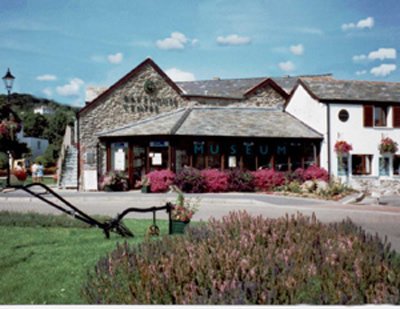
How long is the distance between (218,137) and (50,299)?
1057 cm

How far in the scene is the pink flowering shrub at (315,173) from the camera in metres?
12.8

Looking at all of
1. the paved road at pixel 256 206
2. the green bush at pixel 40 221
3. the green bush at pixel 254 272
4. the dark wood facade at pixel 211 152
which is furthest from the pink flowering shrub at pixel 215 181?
the green bush at pixel 254 272

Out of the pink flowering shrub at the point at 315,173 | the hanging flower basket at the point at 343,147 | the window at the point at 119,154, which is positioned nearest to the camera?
the pink flowering shrub at the point at 315,173

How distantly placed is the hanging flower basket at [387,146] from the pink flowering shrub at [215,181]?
11.5 feet

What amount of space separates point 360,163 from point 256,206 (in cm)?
577

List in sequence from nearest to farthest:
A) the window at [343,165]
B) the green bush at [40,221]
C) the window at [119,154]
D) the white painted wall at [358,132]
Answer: the green bush at [40,221] → the white painted wall at [358,132] → the window at [343,165] → the window at [119,154]

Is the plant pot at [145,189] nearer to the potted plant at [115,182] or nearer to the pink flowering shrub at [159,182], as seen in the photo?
the pink flowering shrub at [159,182]

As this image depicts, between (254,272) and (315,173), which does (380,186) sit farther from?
(254,272)

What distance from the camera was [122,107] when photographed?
49.9ft

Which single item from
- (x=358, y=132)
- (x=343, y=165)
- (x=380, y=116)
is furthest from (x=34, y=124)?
(x=358, y=132)

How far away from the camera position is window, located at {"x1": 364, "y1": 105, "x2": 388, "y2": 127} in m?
11.8

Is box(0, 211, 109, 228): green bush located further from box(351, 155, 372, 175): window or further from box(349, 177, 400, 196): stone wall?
box(351, 155, 372, 175): window

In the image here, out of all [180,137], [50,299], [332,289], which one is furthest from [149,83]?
[332,289]

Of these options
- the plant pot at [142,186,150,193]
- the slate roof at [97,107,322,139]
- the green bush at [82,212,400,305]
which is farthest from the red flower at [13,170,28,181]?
the slate roof at [97,107,322,139]
